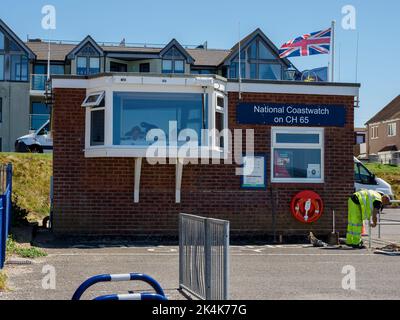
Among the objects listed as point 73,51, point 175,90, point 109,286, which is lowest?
point 109,286

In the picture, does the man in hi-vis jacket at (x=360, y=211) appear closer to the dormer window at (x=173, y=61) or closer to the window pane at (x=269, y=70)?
the dormer window at (x=173, y=61)

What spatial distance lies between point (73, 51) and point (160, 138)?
129 ft

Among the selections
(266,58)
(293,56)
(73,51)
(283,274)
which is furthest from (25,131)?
(283,274)

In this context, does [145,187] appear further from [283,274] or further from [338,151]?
[283,274]

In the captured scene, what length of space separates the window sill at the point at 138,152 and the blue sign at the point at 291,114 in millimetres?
1347

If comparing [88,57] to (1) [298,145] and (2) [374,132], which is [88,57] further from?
(1) [298,145]

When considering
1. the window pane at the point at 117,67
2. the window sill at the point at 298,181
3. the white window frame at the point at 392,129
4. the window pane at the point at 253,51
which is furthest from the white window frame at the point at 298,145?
the white window frame at the point at 392,129

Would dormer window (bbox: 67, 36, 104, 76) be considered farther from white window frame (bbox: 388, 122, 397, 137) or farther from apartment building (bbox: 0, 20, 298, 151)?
white window frame (bbox: 388, 122, 397, 137)

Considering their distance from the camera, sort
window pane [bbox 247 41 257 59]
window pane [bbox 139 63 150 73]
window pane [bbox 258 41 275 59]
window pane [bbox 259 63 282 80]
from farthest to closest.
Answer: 1. window pane [bbox 258 41 275 59]
2. window pane [bbox 247 41 257 59]
3. window pane [bbox 259 63 282 80]
4. window pane [bbox 139 63 150 73]

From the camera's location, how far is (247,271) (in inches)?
492

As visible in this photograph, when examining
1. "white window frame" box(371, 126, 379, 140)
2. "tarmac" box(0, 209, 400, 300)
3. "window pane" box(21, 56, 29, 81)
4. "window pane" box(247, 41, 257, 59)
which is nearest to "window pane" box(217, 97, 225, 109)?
"tarmac" box(0, 209, 400, 300)

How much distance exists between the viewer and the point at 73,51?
5450cm

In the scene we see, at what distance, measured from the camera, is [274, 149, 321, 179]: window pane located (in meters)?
18.3

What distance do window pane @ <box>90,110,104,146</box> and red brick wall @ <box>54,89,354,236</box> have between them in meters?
0.32
